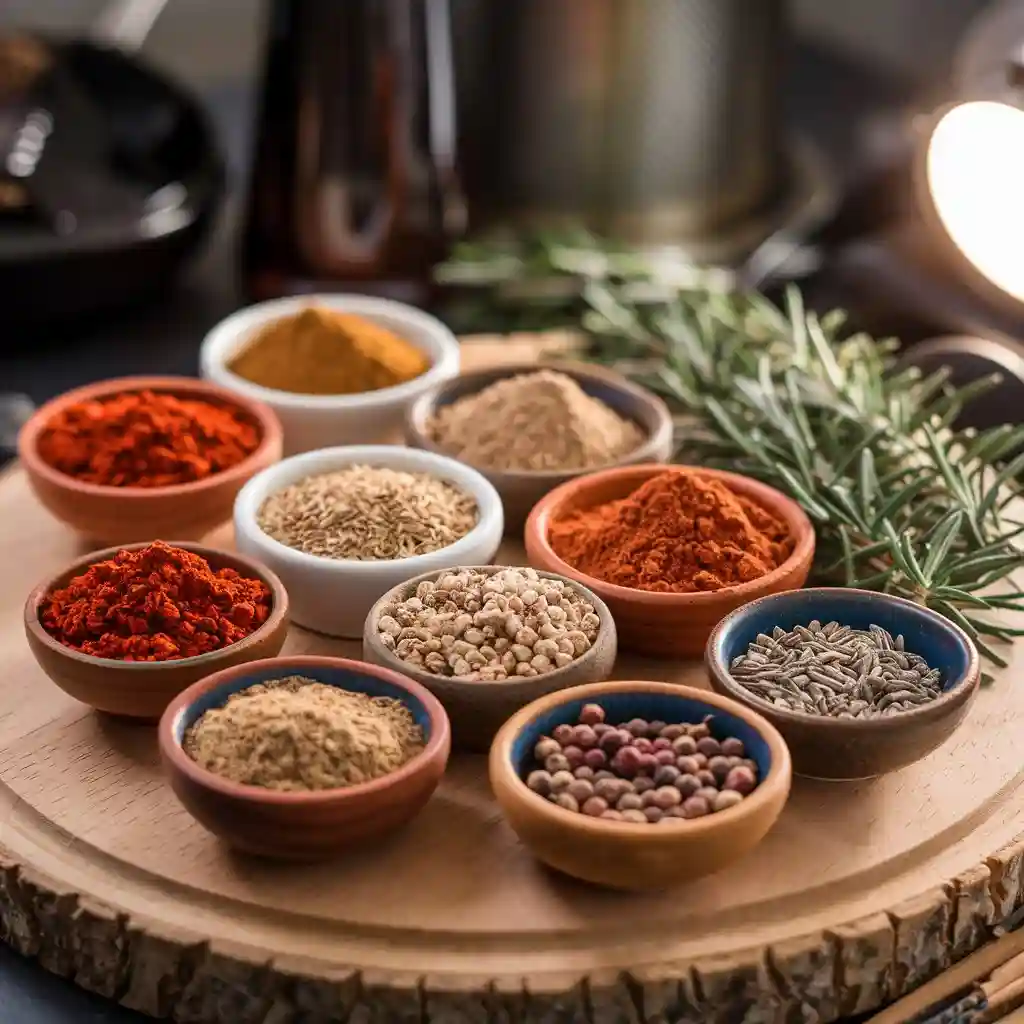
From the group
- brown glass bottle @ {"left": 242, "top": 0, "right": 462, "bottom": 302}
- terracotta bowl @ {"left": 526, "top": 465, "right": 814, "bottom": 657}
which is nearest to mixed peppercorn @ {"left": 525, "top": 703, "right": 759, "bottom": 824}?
terracotta bowl @ {"left": 526, "top": 465, "right": 814, "bottom": 657}

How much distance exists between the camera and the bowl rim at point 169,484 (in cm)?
137

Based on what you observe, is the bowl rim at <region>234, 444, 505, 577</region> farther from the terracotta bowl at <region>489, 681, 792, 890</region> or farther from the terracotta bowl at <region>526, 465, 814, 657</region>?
the terracotta bowl at <region>489, 681, 792, 890</region>

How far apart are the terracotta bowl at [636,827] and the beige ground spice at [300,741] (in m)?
0.07

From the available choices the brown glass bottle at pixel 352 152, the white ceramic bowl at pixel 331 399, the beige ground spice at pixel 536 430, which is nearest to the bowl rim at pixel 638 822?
the beige ground spice at pixel 536 430

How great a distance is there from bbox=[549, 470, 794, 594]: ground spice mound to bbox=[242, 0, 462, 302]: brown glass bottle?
2.23 feet

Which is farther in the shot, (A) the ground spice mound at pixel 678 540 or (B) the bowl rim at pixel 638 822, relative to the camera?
(A) the ground spice mound at pixel 678 540

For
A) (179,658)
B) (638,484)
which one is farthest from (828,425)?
(179,658)

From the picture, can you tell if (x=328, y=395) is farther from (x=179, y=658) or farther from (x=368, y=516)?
(x=179, y=658)

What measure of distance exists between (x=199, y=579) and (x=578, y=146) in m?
1.01

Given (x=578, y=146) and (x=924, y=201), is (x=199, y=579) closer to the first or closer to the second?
(x=924, y=201)

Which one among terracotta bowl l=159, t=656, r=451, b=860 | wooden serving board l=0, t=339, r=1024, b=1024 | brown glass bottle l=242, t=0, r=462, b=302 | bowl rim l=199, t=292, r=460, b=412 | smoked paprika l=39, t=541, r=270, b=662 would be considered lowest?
wooden serving board l=0, t=339, r=1024, b=1024

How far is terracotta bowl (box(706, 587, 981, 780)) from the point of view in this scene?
3.55ft

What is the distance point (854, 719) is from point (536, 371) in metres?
0.60

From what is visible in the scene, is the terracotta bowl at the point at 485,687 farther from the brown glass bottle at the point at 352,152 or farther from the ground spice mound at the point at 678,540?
the brown glass bottle at the point at 352,152
